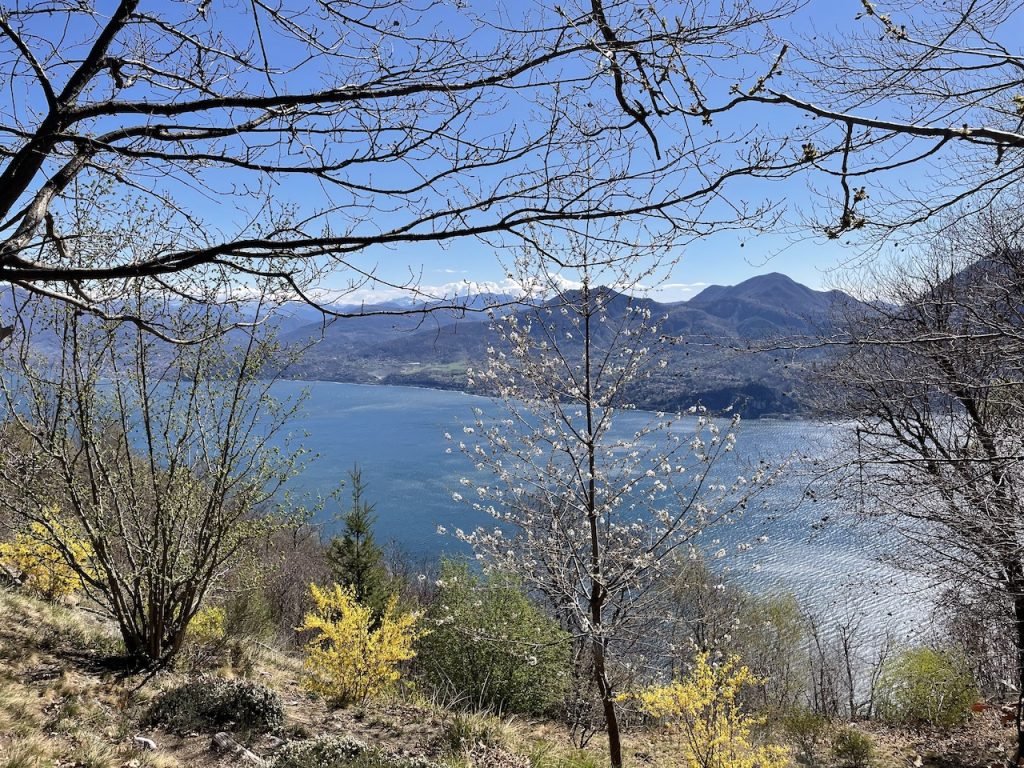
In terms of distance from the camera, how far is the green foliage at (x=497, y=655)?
1284 centimetres

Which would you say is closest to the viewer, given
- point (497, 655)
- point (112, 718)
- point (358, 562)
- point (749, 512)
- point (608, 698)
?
point (112, 718)

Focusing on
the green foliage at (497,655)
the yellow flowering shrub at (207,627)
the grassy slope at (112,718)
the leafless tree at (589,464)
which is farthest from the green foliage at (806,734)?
the yellow flowering shrub at (207,627)

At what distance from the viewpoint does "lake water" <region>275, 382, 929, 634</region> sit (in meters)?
12.6

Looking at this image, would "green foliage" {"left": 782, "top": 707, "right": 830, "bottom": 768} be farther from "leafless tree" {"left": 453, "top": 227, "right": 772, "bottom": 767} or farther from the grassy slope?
"leafless tree" {"left": 453, "top": 227, "right": 772, "bottom": 767}

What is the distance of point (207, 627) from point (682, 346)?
9885 mm

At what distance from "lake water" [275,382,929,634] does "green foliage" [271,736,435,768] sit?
3307 millimetres

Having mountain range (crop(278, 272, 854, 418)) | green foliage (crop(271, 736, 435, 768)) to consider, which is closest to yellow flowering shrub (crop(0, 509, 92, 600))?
mountain range (crop(278, 272, 854, 418))

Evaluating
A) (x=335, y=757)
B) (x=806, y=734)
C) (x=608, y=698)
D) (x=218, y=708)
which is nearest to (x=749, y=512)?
(x=806, y=734)

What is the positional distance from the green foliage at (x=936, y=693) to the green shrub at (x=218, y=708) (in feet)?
40.4

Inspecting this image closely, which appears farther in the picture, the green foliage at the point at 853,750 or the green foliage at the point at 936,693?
the green foliage at the point at 936,693

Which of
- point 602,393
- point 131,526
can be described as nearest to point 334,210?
point 602,393

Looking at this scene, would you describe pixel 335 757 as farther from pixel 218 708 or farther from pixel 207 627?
pixel 207 627

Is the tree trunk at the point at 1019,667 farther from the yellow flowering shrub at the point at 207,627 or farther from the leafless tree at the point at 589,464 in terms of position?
the yellow flowering shrub at the point at 207,627

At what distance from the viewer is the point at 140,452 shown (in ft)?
20.0
